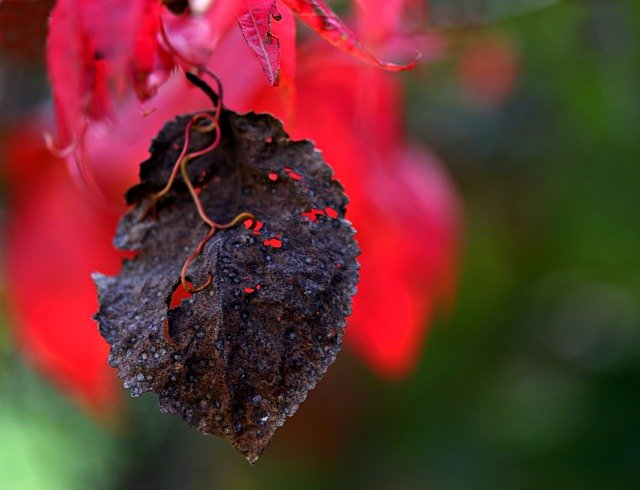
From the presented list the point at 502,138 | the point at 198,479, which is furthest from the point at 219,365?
the point at 198,479

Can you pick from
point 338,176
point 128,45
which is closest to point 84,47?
point 128,45

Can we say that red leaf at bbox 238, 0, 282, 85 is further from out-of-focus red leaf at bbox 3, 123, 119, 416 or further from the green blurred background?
the green blurred background

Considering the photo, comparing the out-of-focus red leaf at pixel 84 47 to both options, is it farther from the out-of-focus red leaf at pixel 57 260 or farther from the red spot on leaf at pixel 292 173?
the out-of-focus red leaf at pixel 57 260

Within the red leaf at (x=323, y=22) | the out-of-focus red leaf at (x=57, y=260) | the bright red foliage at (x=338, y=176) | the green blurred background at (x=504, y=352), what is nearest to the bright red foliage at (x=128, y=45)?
the red leaf at (x=323, y=22)

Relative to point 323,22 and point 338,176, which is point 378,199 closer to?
point 338,176

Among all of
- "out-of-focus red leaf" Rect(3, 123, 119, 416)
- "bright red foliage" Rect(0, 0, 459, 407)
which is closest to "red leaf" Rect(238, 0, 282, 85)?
"bright red foliage" Rect(0, 0, 459, 407)

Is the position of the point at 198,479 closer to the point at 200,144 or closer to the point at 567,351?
the point at 567,351
